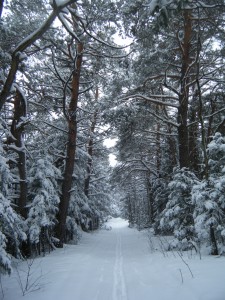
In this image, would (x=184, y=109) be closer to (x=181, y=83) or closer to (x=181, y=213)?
(x=181, y=83)

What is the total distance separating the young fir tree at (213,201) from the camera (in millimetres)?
7793

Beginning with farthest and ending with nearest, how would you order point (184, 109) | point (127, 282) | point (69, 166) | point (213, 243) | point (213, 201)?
point (69, 166) → point (184, 109) → point (213, 243) → point (213, 201) → point (127, 282)

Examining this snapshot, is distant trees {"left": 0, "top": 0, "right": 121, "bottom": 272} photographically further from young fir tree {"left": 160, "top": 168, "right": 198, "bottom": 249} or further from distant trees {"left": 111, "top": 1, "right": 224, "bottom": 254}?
young fir tree {"left": 160, "top": 168, "right": 198, "bottom": 249}

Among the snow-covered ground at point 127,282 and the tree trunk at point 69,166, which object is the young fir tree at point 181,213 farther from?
the tree trunk at point 69,166

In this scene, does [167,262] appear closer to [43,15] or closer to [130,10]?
[130,10]

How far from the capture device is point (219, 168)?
28.3ft

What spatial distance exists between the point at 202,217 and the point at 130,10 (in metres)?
5.84

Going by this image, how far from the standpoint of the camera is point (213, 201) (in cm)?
786

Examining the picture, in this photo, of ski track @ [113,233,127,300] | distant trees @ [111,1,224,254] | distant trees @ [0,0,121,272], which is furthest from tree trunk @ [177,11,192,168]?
ski track @ [113,233,127,300]

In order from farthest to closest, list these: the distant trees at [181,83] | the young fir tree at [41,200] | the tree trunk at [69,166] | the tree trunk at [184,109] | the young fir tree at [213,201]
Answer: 1. the tree trunk at [69,166]
2. the tree trunk at [184,109]
3. the young fir tree at [41,200]
4. the distant trees at [181,83]
5. the young fir tree at [213,201]

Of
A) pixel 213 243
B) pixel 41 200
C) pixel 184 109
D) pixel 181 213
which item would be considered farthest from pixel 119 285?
pixel 184 109

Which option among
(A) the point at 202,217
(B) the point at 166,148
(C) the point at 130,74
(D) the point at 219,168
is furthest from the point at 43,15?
(B) the point at 166,148

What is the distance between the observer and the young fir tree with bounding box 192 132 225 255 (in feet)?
25.6

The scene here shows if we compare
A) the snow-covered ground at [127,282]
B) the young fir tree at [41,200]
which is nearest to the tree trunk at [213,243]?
the snow-covered ground at [127,282]
